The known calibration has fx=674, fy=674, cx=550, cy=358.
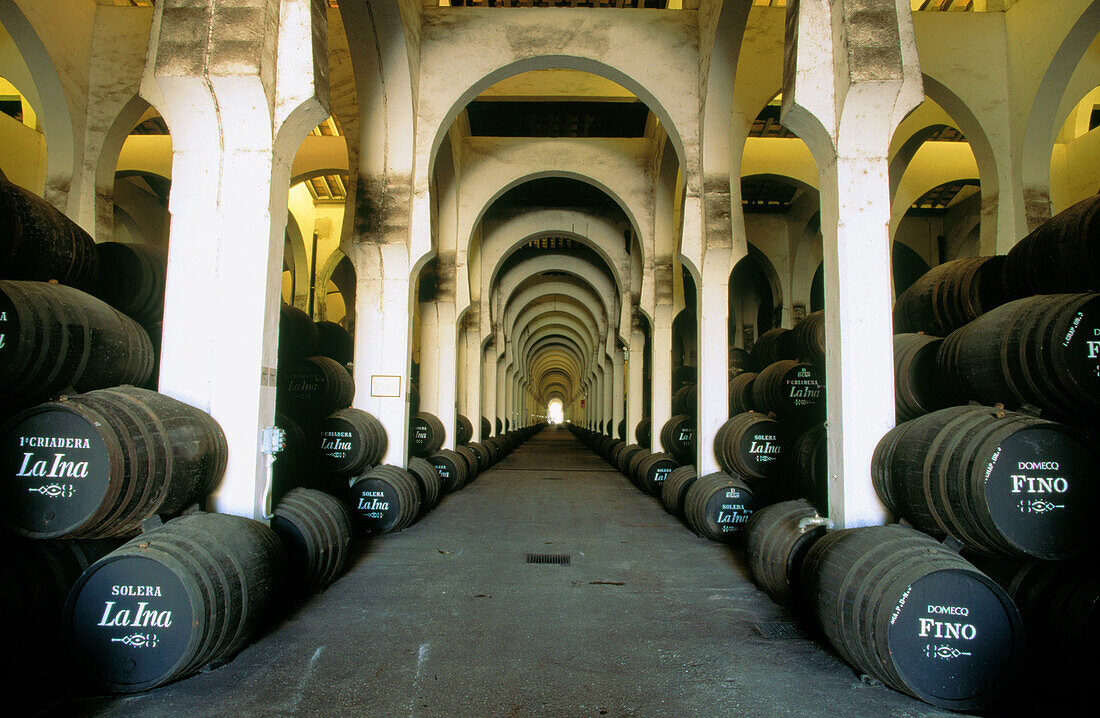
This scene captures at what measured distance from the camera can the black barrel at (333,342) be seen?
11.6 metres

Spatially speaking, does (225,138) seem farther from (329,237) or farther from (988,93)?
(329,237)

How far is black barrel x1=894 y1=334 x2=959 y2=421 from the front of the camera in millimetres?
5785

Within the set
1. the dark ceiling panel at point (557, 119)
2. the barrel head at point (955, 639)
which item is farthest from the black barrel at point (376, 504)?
the dark ceiling panel at point (557, 119)

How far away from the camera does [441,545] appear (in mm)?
7934

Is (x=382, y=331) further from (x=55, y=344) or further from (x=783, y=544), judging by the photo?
(x=783, y=544)

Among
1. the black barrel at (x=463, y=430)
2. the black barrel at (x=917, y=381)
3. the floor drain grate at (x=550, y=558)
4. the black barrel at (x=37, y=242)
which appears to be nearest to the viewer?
the black barrel at (x=37, y=242)

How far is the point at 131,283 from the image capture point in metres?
6.46

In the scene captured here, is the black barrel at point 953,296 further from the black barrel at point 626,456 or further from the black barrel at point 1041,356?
the black barrel at point 626,456

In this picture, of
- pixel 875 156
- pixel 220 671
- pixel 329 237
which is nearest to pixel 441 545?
pixel 220 671

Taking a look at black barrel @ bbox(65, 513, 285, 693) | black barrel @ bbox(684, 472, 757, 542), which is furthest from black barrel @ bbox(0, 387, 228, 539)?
black barrel @ bbox(684, 472, 757, 542)

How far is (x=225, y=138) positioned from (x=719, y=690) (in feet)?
18.0

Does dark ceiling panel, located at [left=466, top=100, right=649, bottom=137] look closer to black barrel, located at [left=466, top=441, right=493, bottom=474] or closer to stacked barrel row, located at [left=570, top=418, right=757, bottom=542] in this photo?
black barrel, located at [left=466, top=441, right=493, bottom=474]

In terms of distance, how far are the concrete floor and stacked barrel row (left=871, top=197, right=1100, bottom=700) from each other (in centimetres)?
102

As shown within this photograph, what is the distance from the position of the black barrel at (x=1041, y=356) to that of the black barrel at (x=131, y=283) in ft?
23.1
